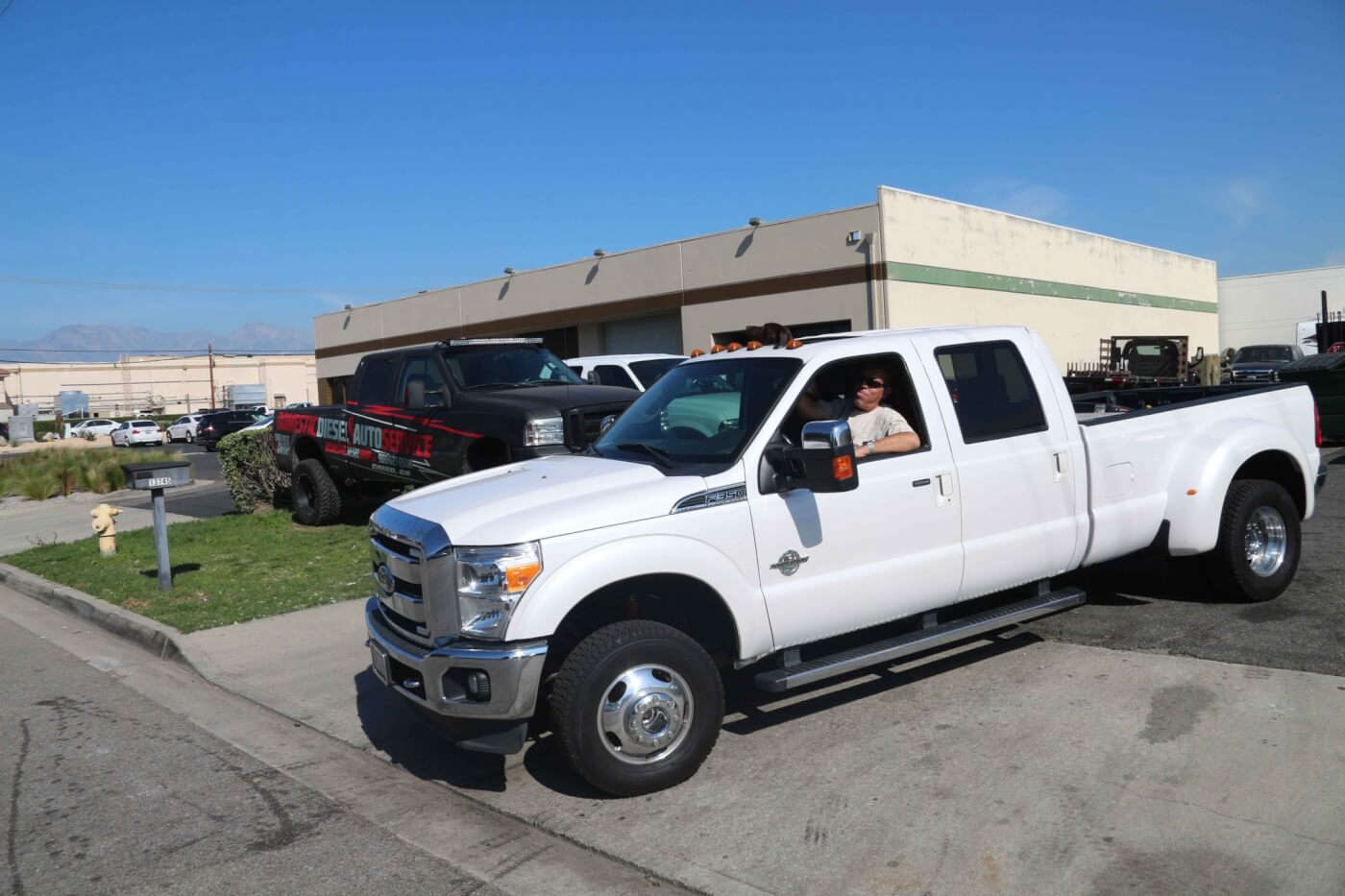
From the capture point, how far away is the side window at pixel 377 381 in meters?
11.7

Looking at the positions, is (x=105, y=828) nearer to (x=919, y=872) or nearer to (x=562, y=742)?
(x=562, y=742)

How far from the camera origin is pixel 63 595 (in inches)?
401

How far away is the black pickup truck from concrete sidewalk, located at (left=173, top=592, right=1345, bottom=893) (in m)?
3.88

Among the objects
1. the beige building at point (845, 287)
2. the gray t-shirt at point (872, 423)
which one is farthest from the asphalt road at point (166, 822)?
the beige building at point (845, 287)

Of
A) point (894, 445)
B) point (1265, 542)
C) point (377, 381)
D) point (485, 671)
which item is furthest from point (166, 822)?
point (377, 381)

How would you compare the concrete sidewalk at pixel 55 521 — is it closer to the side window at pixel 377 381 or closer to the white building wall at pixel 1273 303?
the side window at pixel 377 381

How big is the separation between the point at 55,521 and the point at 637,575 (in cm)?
1592

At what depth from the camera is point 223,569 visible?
10836mm

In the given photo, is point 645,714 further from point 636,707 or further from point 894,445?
point 894,445

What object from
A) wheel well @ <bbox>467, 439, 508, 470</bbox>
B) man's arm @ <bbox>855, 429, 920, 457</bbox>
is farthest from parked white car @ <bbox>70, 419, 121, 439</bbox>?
man's arm @ <bbox>855, 429, 920, 457</bbox>

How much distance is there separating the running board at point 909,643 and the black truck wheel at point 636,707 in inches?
15.1

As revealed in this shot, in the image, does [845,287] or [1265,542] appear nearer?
[1265,542]

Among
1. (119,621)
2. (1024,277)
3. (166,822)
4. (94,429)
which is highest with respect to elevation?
(1024,277)

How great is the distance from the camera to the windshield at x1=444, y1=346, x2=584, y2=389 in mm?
10836
